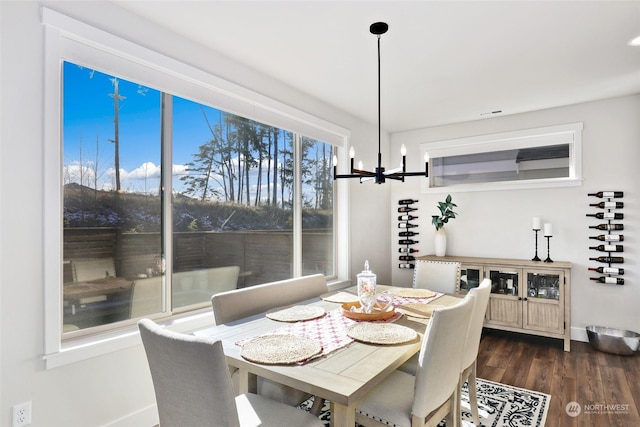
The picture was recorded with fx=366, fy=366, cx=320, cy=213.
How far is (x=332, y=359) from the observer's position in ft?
5.00

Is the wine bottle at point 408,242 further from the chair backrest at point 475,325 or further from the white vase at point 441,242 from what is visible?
the chair backrest at point 475,325

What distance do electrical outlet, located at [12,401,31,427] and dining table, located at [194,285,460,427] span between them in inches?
33.6

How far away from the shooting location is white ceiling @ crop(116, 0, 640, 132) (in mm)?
2146

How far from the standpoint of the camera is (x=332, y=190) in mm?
4211

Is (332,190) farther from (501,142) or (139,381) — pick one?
(139,381)

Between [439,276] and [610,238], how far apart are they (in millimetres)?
1982

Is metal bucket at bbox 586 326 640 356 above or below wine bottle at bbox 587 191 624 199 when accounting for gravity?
below

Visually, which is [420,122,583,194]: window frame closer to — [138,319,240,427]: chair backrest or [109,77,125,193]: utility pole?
[109,77,125,193]: utility pole

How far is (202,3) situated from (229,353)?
74.8 inches

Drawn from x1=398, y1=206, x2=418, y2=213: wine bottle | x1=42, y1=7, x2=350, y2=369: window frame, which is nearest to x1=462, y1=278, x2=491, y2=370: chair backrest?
x1=42, y1=7, x2=350, y2=369: window frame

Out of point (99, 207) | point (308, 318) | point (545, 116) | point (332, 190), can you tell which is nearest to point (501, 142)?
point (545, 116)

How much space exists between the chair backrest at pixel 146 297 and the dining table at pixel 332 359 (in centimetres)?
76

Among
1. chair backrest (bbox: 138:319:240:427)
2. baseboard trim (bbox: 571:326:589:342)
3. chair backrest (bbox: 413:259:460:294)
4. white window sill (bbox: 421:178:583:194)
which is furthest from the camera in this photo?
white window sill (bbox: 421:178:583:194)

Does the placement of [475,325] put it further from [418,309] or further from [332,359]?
[332,359]
